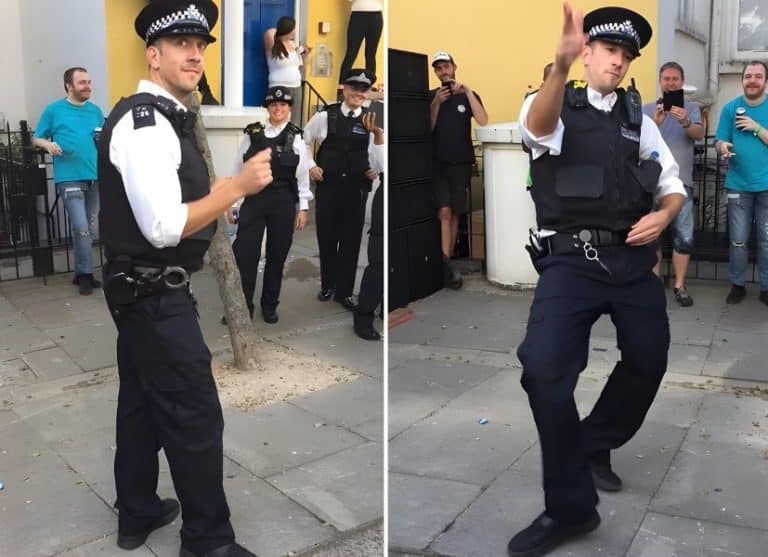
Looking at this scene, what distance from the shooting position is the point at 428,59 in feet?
6.76

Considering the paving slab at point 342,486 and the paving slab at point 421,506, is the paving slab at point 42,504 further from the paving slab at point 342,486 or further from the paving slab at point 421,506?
the paving slab at point 421,506

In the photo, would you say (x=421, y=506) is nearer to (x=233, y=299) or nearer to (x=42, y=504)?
(x=233, y=299)

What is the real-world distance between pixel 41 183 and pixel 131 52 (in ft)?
3.47

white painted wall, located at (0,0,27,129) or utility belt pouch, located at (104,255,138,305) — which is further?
white painted wall, located at (0,0,27,129)

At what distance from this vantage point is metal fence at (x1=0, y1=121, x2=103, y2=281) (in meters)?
2.84

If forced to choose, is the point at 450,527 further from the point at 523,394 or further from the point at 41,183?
the point at 41,183

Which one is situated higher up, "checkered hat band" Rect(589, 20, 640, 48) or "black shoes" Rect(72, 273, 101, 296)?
"checkered hat band" Rect(589, 20, 640, 48)

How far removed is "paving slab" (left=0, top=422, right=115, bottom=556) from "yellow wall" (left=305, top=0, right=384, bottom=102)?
1450mm

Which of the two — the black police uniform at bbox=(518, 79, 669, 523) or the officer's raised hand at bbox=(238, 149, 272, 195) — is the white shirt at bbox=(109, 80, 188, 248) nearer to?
the officer's raised hand at bbox=(238, 149, 272, 195)

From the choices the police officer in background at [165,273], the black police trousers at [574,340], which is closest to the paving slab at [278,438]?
the police officer in background at [165,273]

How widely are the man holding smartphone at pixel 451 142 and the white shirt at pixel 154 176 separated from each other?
64cm

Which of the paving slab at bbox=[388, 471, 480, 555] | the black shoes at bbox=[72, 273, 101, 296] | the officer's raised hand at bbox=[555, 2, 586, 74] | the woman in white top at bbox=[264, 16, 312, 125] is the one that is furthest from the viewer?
the black shoes at bbox=[72, 273, 101, 296]

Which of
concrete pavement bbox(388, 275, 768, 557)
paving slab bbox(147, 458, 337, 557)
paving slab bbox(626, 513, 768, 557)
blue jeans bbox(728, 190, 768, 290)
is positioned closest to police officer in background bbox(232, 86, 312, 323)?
concrete pavement bbox(388, 275, 768, 557)

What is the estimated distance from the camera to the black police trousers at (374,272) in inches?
94.3
